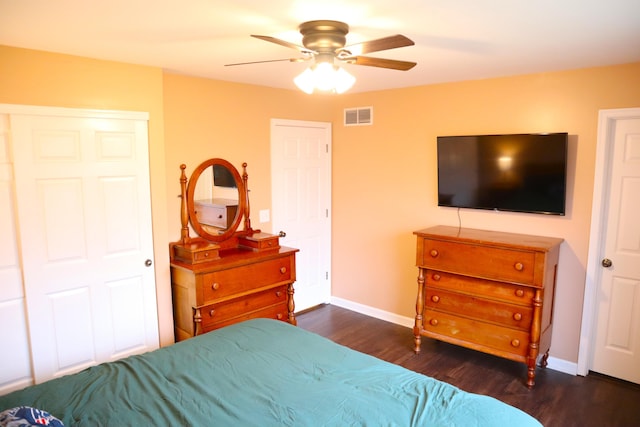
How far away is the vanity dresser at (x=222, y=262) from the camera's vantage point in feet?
10.8

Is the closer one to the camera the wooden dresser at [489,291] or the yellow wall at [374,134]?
the yellow wall at [374,134]

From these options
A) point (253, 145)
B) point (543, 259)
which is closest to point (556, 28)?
point (543, 259)

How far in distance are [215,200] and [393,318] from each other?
7.47 feet

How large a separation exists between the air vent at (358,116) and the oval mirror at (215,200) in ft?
4.86

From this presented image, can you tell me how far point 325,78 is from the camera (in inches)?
81.0

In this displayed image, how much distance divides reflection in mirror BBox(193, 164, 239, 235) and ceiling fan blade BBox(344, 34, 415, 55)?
2116mm

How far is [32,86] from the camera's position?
2.66 m

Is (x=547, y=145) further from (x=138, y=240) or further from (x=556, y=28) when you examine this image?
(x=138, y=240)

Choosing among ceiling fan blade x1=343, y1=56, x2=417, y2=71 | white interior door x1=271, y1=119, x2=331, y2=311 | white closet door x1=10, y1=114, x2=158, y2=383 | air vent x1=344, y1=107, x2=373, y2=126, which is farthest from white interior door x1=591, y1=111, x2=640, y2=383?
white closet door x1=10, y1=114, x2=158, y2=383

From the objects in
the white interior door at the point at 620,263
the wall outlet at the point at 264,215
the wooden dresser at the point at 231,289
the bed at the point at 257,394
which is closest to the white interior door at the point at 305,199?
the wall outlet at the point at 264,215

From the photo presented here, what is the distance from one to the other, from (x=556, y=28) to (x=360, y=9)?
1.10 metres

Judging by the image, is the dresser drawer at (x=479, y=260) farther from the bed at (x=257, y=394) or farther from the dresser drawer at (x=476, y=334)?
the bed at (x=257, y=394)

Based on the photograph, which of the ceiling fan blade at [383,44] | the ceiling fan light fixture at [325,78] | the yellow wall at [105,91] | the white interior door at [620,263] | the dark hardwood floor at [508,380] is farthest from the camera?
the white interior door at [620,263]

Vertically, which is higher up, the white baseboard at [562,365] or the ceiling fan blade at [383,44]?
the ceiling fan blade at [383,44]
